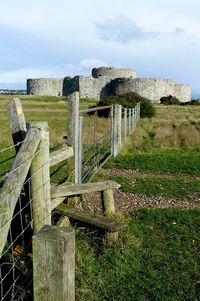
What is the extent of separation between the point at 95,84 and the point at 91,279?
60267 millimetres

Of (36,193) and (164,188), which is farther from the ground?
(36,193)

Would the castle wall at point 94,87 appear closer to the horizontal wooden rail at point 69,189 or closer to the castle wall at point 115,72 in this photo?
the castle wall at point 115,72

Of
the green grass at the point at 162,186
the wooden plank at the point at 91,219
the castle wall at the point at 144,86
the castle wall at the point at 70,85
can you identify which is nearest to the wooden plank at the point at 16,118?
the wooden plank at the point at 91,219

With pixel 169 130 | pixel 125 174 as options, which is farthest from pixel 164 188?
pixel 169 130

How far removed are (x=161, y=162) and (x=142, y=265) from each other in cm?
649

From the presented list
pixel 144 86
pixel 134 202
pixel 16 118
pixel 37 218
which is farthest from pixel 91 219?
pixel 144 86

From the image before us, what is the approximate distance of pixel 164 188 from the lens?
29.5 feet

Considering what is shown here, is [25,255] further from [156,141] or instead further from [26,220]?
[156,141]

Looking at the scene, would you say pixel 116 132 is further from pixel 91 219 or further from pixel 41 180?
pixel 41 180

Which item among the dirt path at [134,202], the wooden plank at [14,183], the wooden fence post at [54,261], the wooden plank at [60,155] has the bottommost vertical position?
the dirt path at [134,202]

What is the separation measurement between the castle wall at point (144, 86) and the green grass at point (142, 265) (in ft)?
174

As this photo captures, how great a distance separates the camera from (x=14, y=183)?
3.05 metres

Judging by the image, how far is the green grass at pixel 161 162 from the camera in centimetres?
1078

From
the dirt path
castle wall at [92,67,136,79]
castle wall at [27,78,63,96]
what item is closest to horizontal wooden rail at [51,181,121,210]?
the dirt path
